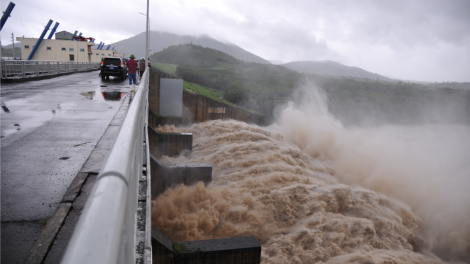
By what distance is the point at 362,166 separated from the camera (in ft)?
72.5

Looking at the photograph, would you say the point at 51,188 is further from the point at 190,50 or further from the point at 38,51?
the point at 190,50

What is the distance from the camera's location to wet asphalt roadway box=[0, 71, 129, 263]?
122 inches

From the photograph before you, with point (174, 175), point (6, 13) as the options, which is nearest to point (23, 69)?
point (6, 13)

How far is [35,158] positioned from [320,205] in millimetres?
10999

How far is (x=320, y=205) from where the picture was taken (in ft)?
44.4

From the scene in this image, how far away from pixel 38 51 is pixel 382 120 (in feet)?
224

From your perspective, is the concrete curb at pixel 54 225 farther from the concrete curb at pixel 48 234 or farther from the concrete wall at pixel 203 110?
the concrete wall at pixel 203 110

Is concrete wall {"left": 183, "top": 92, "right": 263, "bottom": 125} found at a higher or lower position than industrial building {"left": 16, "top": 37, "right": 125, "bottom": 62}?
lower

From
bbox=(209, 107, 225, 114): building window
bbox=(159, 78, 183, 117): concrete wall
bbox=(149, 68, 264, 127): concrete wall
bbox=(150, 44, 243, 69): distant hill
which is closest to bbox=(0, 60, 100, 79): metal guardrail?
bbox=(159, 78, 183, 117): concrete wall

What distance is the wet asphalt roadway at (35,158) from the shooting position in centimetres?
311

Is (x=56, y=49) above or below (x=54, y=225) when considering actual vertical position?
above

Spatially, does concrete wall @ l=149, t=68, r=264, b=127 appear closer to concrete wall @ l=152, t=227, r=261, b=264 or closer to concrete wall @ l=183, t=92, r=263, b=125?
concrete wall @ l=183, t=92, r=263, b=125

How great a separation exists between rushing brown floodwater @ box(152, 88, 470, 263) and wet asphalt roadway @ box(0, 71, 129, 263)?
450 cm

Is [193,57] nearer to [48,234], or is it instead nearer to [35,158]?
[35,158]
